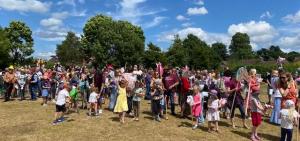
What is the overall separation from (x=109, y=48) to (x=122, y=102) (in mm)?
48857

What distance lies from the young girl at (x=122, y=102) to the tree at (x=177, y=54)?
5001 cm

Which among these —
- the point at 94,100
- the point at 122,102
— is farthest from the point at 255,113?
the point at 94,100

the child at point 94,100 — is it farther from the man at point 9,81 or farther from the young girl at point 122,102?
the man at point 9,81

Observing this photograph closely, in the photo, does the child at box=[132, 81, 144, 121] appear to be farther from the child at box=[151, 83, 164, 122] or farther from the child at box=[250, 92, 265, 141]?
the child at box=[250, 92, 265, 141]

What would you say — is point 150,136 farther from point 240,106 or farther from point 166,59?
point 166,59

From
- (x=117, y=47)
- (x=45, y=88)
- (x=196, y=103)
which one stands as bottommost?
(x=196, y=103)

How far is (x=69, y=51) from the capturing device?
8181 centimetres

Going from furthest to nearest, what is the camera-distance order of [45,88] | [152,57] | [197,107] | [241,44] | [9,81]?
[241,44], [152,57], [9,81], [45,88], [197,107]

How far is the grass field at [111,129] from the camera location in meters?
14.0

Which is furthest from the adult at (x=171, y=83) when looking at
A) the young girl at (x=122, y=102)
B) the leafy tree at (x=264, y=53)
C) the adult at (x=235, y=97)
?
the leafy tree at (x=264, y=53)

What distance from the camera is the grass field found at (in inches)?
551

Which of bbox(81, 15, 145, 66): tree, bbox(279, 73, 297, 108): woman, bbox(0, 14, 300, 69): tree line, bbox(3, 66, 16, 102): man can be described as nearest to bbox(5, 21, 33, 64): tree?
bbox(0, 14, 300, 69): tree line

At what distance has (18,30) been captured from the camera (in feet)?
253

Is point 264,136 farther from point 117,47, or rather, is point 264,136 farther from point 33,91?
point 117,47
